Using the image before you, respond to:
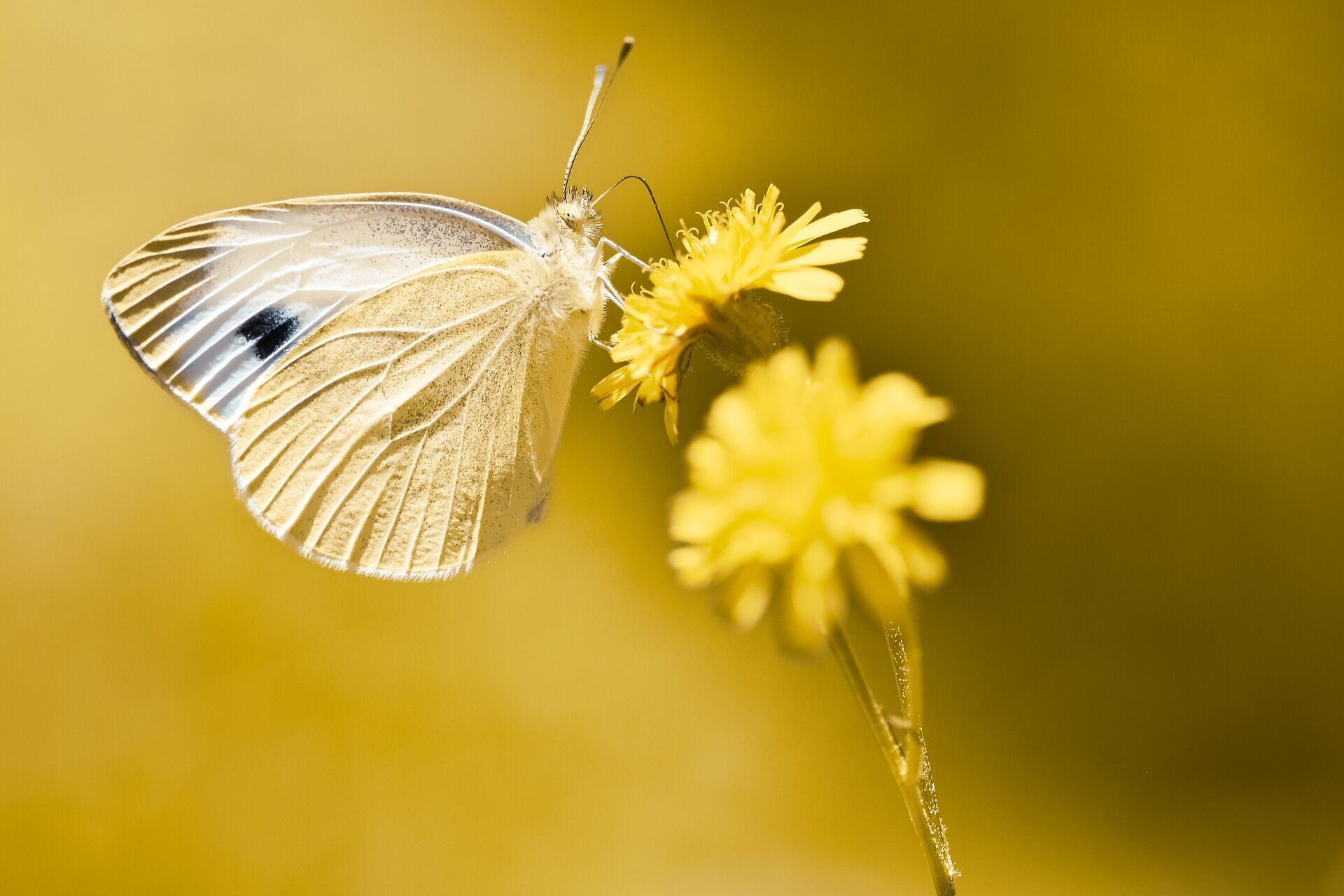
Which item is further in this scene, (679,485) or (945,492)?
(679,485)

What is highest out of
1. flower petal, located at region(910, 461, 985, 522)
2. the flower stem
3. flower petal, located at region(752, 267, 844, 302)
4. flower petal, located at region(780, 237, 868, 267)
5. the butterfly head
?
the butterfly head

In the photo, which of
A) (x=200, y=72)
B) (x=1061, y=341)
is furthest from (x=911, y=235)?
(x=200, y=72)

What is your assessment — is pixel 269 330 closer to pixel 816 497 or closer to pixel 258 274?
pixel 258 274

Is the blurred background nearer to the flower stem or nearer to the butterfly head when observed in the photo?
the butterfly head

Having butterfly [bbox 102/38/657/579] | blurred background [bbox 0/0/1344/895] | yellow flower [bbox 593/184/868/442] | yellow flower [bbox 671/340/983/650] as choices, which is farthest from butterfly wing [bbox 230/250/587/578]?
blurred background [bbox 0/0/1344/895]

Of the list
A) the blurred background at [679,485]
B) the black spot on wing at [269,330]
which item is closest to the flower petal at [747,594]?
the black spot on wing at [269,330]

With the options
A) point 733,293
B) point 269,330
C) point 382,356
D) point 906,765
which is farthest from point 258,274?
point 906,765

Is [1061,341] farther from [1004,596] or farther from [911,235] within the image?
[1004,596]
